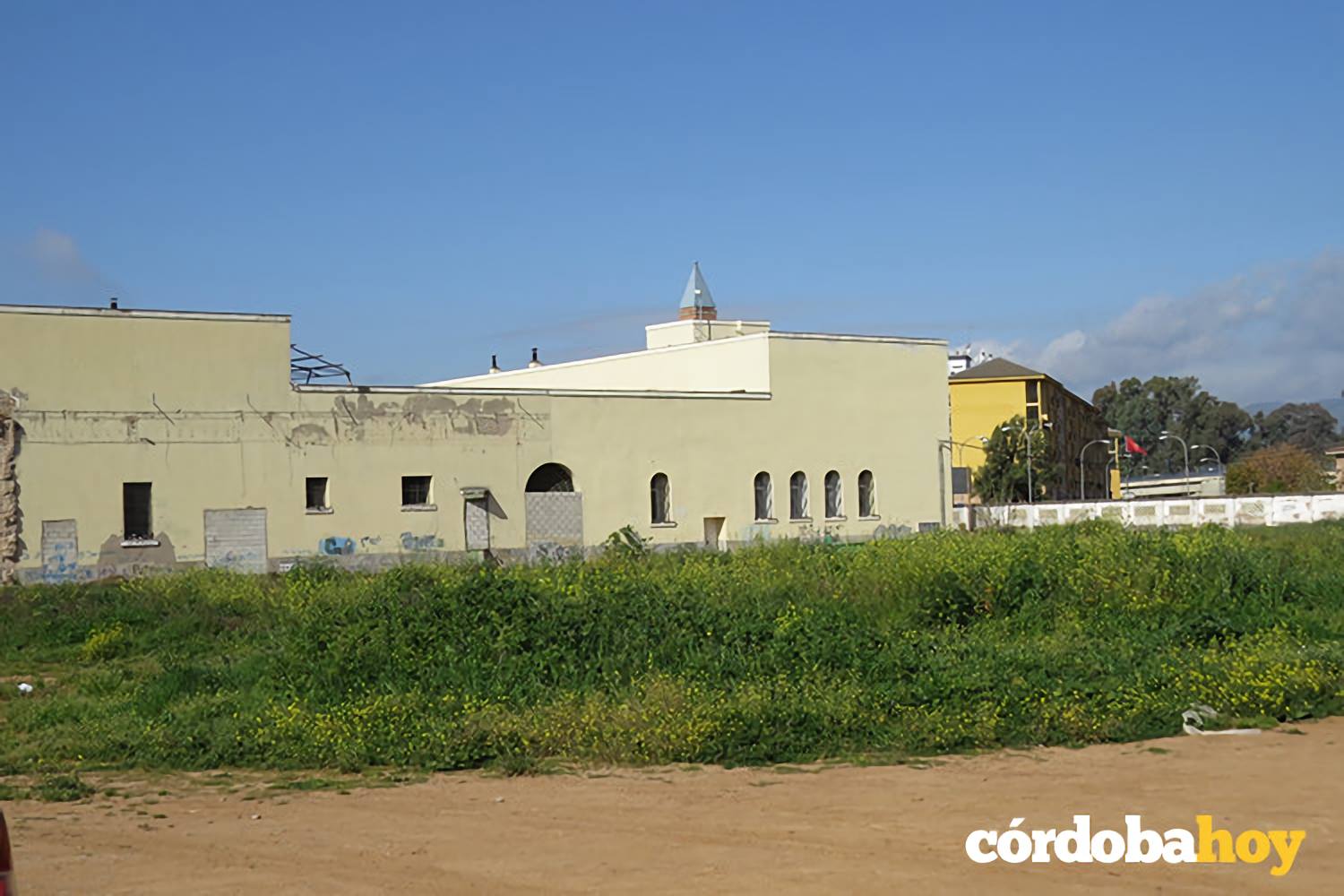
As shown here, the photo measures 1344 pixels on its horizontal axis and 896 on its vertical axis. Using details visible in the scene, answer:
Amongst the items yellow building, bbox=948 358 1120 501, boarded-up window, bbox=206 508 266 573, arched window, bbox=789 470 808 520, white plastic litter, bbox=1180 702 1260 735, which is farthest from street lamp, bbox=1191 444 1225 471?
white plastic litter, bbox=1180 702 1260 735

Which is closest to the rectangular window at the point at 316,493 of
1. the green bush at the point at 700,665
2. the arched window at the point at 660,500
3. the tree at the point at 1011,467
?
the arched window at the point at 660,500

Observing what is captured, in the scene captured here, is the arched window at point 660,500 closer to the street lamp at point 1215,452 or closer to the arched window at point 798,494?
the arched window at point 798,494

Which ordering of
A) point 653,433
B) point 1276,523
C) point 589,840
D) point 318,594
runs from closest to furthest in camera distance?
point 589,840 → point 318,594 → point 653,433 → point 1276,523

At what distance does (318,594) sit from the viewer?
73.3 ft

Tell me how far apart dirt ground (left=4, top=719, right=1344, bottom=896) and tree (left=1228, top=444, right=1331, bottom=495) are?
285ft

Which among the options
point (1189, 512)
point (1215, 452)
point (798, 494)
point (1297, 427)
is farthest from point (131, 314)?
point (1297, 427)

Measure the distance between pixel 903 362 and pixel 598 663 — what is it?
3489cm

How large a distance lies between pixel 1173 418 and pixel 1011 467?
228 ft

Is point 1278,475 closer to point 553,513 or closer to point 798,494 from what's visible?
point 798,494

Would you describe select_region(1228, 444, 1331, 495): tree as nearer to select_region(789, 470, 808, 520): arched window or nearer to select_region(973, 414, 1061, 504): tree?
select_region(973, 414, 1061, 504): tree

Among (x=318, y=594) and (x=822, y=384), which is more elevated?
(x=822, y=384)

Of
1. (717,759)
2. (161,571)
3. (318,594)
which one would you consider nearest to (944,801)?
(717,759)

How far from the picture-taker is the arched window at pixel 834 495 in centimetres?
4588

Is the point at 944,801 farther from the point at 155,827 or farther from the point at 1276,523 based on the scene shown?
the point at 1276,523
